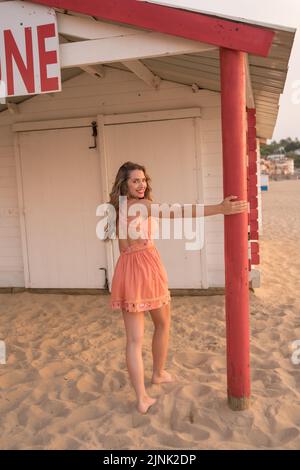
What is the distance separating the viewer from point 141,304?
10.4 ft

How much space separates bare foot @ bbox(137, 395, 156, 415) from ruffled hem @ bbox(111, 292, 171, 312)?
2.22 feet

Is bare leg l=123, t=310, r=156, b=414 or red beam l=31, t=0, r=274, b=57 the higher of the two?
red beam l=31, t=0, r=274, b=57

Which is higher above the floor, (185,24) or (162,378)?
(185,24)

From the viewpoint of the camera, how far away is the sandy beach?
9.64ft

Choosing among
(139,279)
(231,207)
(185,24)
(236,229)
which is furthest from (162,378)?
(185,24)

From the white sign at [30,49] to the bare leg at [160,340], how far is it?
1878 millimetres

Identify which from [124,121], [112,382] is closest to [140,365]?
[112,382]

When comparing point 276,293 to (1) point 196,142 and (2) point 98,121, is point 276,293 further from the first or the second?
(2) point 98,121

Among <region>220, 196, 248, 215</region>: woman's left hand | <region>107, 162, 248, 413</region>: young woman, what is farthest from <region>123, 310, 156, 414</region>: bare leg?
<region>220, 196, 248, 215</region>: woman's left hand

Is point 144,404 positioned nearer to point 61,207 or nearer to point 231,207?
point 231,207

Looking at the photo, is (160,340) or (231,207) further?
(160,340)

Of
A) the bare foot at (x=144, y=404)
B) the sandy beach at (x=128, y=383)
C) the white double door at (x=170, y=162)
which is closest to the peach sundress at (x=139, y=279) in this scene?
the bare foot at (x=144, y=404)

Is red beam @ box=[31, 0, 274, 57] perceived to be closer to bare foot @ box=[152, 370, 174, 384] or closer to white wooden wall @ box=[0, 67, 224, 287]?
bare foot @ box=[152, 370, 174, 384]

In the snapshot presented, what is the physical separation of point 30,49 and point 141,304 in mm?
2099
